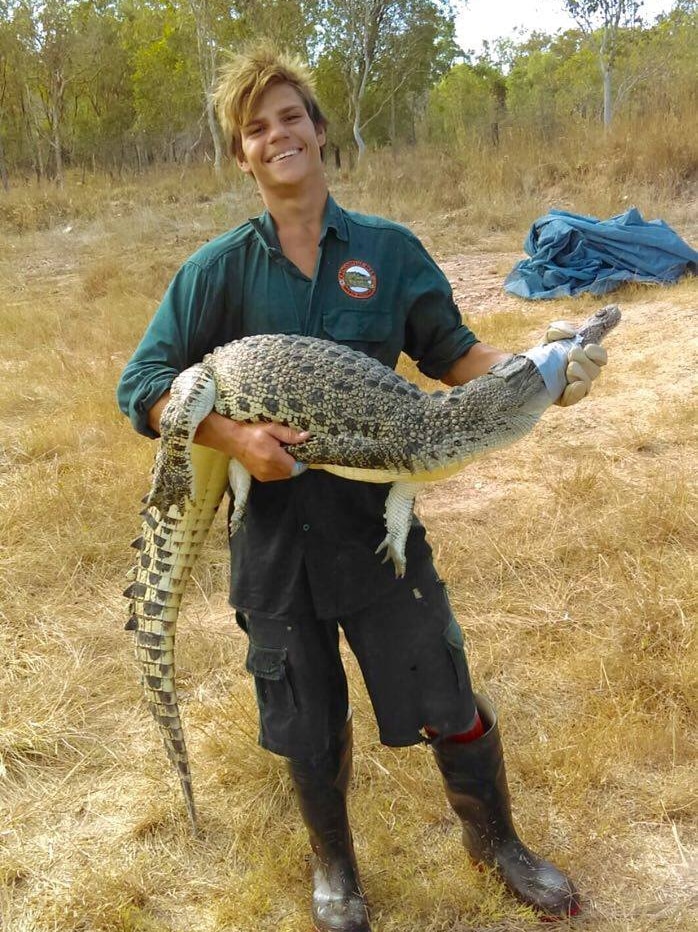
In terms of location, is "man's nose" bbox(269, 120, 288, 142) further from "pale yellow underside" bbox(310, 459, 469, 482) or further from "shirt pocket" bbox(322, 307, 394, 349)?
"pale yellow underside" bbox(310, 459, 469, 482)

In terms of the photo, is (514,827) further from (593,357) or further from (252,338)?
(252,338)

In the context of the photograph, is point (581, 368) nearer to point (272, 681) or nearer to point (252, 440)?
point (252, 440)

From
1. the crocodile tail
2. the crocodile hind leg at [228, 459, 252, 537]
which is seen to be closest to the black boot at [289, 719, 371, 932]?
the crocodile tail

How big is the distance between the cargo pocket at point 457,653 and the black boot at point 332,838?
356mm

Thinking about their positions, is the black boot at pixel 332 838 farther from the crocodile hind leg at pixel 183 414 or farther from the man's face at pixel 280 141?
the man's face at pixel 280 141

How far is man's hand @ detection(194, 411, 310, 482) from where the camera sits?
65.7 inches

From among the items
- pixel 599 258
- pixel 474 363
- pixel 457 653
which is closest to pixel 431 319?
pixel 474 363

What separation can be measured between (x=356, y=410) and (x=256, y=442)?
9.6 inches

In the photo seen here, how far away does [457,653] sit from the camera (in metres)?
1.91

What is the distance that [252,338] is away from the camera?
176 centimetres

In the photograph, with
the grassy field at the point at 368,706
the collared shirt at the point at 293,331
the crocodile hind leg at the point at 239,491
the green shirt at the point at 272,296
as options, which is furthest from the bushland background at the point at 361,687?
the green shirt at the point at 272,296

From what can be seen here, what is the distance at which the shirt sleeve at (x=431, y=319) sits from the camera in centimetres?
191

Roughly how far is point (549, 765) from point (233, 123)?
2.10m

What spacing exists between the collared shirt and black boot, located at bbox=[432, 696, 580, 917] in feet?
1.68
